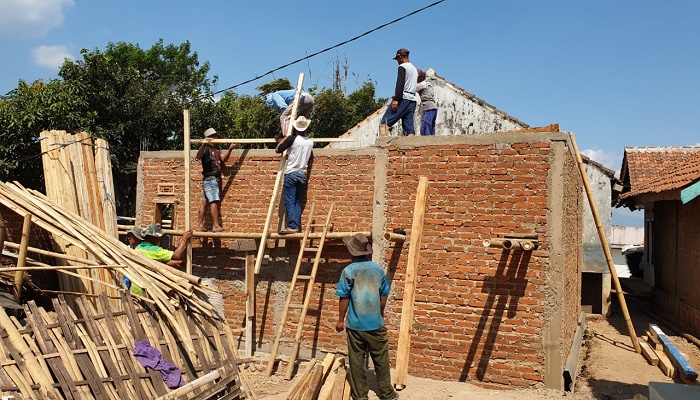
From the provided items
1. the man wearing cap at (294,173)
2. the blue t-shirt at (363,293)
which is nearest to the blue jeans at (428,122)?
the man wearing cap at (294,173)

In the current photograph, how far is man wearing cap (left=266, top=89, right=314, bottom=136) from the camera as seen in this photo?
8.17 m

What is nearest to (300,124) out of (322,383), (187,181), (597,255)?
(187,181)

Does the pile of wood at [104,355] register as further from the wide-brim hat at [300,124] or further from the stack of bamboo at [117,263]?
the wide-brim hat at [300,124]

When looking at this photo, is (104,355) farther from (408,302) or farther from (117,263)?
(408,302)

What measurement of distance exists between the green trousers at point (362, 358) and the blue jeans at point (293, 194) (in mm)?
2324

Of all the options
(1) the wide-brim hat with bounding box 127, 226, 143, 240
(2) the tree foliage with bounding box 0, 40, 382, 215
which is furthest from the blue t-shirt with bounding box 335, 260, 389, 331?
(2) the tree foliage with bounding box 0, 40, 382, 215

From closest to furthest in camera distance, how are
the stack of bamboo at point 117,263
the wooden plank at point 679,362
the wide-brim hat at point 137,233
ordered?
the stack of bamboo at point 117,263, the wide-brim hat at point 137,233, the wooden plank at point 679,362

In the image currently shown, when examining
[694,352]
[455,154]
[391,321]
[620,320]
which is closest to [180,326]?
[391,321]

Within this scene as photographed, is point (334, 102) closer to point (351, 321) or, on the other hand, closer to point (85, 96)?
point (85, 96)

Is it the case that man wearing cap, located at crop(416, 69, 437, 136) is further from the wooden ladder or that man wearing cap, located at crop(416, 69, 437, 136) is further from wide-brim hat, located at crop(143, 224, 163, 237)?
wide-brim hat, located at crop(143, 224, 163, 237)

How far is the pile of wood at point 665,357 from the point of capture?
7616 millimetres

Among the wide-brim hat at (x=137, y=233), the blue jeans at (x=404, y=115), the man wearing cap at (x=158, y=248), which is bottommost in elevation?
the man wearing cap at (x=158, y=248)

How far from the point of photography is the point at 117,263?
19.8ft

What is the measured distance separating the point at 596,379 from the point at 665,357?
167 centimetres
